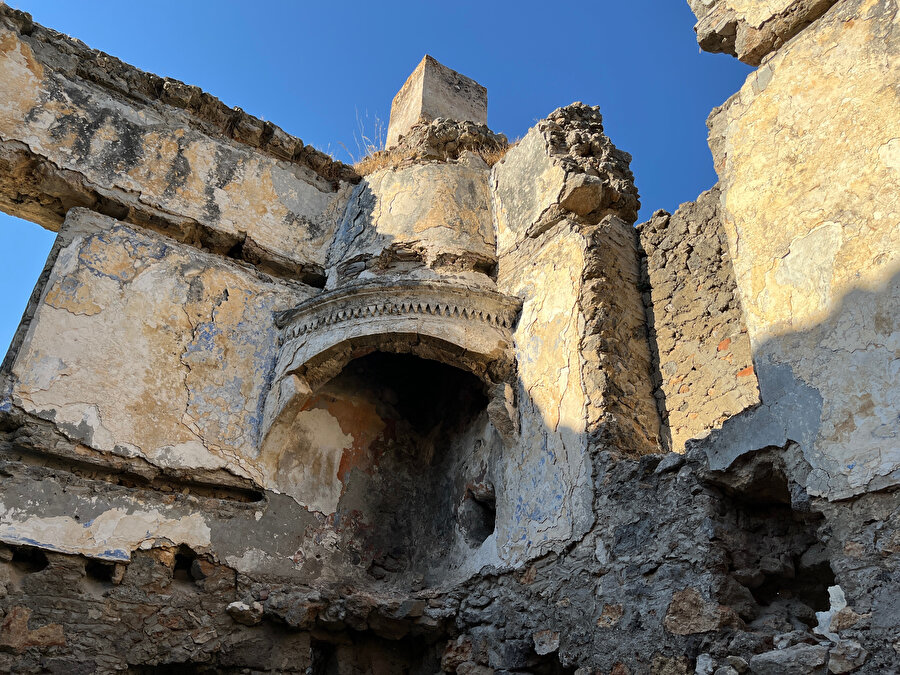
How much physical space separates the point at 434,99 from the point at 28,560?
6607mm

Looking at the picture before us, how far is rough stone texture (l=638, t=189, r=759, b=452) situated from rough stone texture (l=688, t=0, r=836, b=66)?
1.06m

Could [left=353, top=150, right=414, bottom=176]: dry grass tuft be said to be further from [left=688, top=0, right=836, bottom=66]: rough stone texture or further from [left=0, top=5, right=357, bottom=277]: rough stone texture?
[left=688, top=0, right=836, bottom=66]: rough stone texture

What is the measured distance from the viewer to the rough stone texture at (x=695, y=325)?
195 inches

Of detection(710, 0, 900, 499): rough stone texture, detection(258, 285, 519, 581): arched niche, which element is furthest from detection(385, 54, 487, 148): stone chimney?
detection(710, 0, 900, 499): rough stone texture

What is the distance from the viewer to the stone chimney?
9242 millimetres

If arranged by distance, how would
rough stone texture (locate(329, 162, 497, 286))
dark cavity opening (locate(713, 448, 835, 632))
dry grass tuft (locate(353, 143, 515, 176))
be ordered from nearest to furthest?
dark cavity opening (locate(713, 448, 835, 632)), rough stone texture (locate(329, 162, 497, 286)), dry grass tuft (locate(353, 143, 515, 176))

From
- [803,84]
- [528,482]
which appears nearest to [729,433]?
[528,482]

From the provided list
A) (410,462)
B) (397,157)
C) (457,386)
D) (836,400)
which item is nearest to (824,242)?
(836,400)

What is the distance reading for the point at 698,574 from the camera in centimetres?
401

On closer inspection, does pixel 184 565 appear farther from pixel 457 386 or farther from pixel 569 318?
pixel 569 318

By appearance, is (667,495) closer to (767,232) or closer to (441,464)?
(767,232)

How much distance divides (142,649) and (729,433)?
389 centimetres

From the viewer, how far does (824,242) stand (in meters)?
4.09

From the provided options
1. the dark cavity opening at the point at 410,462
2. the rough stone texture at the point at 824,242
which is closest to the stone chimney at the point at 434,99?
the dark cavity opening at the point at 410,462
